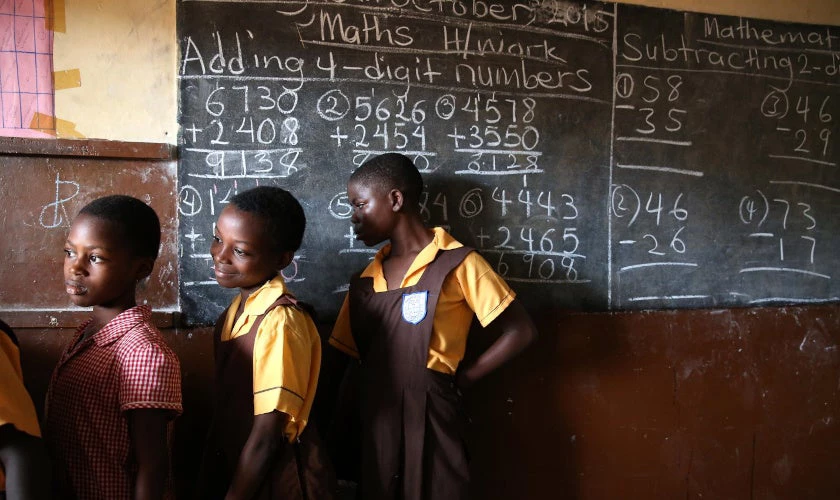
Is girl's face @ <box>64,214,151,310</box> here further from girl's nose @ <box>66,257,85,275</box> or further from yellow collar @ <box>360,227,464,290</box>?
yellow collar @ <box>360,227,464,290</box>

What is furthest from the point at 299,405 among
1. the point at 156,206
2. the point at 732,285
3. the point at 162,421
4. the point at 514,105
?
the point at 732,285

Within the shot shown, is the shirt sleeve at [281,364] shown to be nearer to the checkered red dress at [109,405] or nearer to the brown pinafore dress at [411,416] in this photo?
the checkered red dress at [109,405]

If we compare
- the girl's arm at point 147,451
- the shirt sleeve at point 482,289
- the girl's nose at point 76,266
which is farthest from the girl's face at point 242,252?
the shirt sleeve at point 482,289

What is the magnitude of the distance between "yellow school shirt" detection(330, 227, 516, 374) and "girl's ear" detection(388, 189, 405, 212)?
6.5 inches

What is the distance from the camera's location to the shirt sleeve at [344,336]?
2344mm

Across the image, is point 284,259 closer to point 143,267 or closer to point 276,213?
point 276,213

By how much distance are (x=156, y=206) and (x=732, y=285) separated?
2.47m

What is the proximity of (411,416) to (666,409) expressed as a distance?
1.29 m

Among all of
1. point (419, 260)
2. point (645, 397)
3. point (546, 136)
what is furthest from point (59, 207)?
point (645, 397)

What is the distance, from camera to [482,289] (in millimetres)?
2191

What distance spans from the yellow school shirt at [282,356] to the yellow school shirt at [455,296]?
50 centimetres

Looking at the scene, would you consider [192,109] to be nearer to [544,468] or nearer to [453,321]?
[453,321]

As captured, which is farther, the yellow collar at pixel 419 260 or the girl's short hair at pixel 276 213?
the yellow collar at pixel 419 260

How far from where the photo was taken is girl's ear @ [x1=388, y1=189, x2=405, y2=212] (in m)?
2.25
